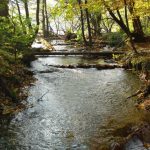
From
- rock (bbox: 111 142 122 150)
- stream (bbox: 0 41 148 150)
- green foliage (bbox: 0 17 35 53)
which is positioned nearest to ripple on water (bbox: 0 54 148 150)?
stream (bbox: 0 41 148 150)

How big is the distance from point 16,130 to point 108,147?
2.92m

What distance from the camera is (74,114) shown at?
10984 mm

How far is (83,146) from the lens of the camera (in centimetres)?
830

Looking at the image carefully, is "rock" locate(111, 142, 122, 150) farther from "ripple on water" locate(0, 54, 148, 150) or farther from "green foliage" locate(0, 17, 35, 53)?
"green foliage" locate(0, 17, 35, 53)

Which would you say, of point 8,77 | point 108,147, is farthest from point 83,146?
point 8,77

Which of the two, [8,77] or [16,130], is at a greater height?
[8,77]

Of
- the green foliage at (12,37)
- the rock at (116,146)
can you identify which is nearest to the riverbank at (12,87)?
the green foliage at (12,37)

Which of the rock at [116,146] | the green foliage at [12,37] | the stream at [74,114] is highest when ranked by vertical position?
the green foliage at [12,37]

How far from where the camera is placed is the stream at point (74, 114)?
28.2 feet

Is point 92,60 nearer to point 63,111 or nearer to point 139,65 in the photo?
point 139,65

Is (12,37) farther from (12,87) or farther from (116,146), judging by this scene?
(116,146)

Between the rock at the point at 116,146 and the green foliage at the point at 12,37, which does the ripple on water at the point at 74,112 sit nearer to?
the rock at the point at 116,146

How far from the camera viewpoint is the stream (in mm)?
8602

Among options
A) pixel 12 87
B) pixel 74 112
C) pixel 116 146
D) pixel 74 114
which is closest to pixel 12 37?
pixel 12 87
